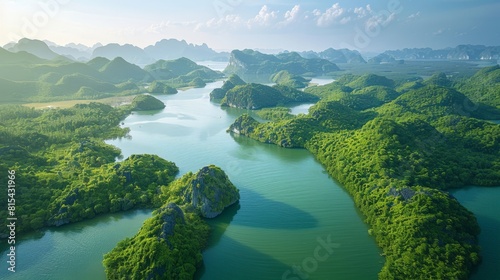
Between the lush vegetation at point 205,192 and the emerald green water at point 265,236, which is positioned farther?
the lush vegetation at point 205,192

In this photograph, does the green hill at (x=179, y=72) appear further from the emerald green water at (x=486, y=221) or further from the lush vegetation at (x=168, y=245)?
the emerald green water at (x=486, y=221)

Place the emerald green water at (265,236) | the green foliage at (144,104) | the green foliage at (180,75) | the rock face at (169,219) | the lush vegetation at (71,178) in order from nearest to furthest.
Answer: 1. the rock face at (169,219)
2. the emerald green water at (265,236)
3. the lush vegetation at (71,178)
4. the green foliage at (144,104)
5. the green foliage at (180,75)

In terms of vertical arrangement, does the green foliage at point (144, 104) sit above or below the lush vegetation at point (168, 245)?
below

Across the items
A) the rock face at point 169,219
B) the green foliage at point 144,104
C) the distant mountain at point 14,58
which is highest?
the distant mountain at point 14,58

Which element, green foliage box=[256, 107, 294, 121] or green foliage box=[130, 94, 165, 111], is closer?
green foliage box=[256, 107, 294, 121]

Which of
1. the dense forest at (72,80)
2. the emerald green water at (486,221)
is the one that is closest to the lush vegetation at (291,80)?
the dense forest at (72,80)

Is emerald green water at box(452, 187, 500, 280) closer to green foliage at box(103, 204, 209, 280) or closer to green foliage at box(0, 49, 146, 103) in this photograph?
green foliage at box(103, 204, 209, 280)

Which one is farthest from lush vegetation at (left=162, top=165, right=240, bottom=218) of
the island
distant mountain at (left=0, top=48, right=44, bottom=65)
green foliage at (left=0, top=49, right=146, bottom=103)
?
distant mountain at (left=0, top=48, right=44, bottom=65)
